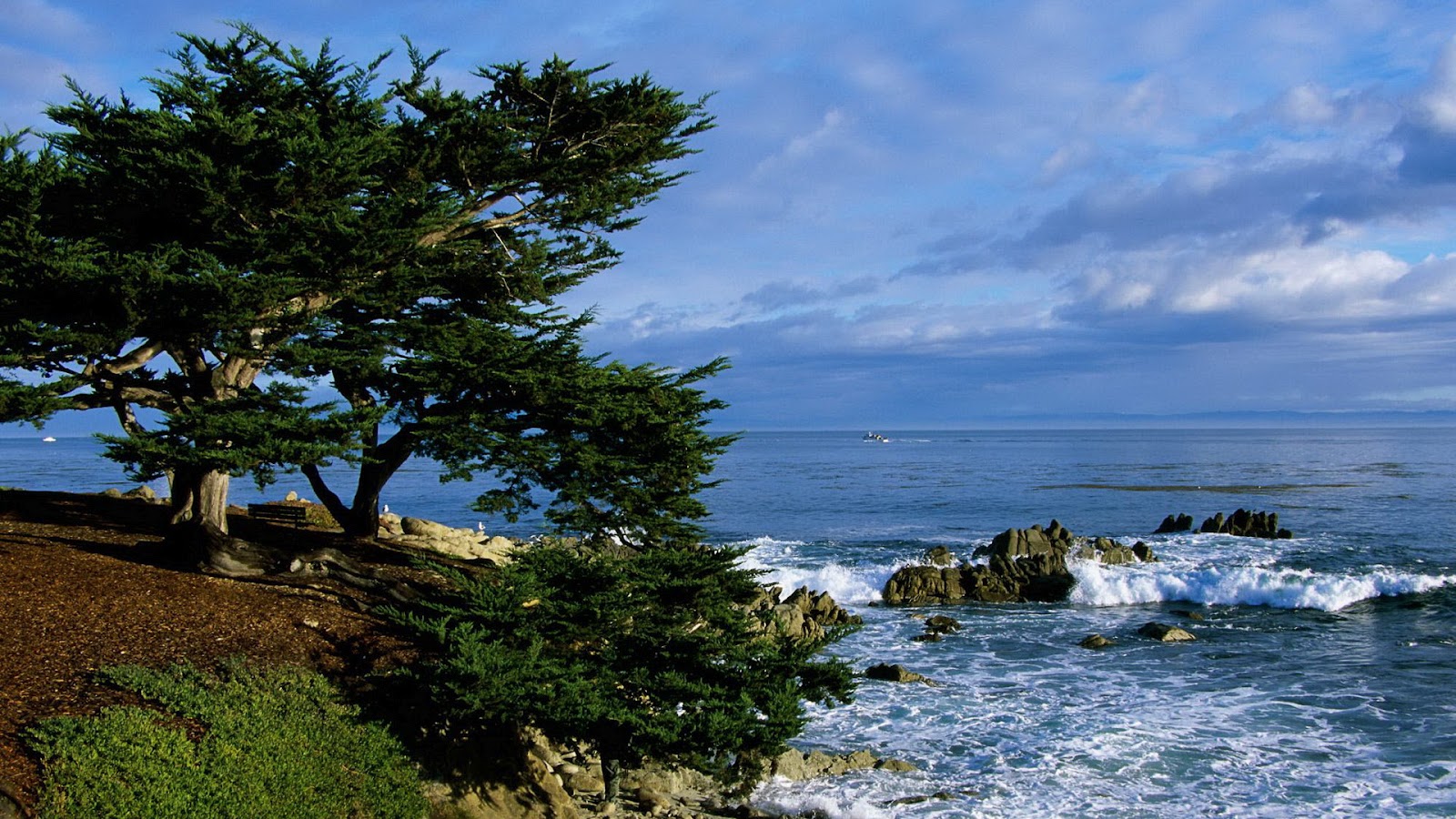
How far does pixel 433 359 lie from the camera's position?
12.7 metres

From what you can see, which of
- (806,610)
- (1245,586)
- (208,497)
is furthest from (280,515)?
→ (1245,586)

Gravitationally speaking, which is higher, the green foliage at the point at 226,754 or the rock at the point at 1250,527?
the rock at the point at 1250,527

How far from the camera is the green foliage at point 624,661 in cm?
915

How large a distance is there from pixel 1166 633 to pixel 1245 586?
22.2ft

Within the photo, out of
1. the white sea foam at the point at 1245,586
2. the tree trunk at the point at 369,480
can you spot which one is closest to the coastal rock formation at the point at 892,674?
the tree trunk at the point at 369,480

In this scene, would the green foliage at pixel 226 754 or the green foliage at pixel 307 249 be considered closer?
the green foliage at pixel 226 754

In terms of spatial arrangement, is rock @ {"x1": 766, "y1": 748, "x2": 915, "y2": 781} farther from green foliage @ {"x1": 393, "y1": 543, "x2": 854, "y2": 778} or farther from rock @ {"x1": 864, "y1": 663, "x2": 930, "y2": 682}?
rock @ {"x1": 864, "y1": 663, "x2": 930, "y2": 682}

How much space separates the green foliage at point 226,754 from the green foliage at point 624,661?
35.8 inches

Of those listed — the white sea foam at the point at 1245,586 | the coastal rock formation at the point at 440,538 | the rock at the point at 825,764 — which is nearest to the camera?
the rock at the point at 825,764

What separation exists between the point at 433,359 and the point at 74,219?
518 centimetres

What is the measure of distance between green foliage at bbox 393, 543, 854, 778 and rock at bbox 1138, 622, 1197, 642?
13268 mm

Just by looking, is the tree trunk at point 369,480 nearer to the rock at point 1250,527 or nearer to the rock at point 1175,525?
the rock at point 1175,525

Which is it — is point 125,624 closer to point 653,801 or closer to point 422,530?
point 653,801

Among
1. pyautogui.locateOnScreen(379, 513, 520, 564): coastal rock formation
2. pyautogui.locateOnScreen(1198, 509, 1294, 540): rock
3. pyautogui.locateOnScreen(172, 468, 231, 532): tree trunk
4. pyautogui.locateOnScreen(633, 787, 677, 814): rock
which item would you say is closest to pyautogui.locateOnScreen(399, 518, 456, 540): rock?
pyautogui.locateOnScreen(379, 513, 520, 564): coastal rock formation
